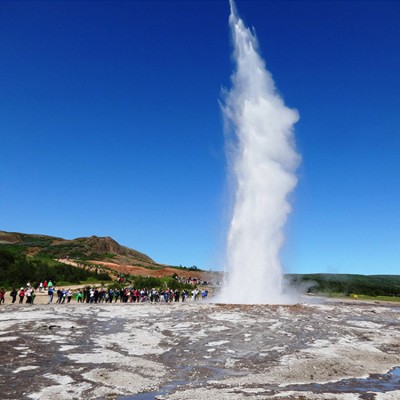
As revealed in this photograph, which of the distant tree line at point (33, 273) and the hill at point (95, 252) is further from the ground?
the hill at point (95, 252)

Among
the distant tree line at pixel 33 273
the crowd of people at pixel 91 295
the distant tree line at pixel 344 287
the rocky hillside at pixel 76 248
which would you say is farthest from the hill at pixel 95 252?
the crowd of people at pixel 91 295

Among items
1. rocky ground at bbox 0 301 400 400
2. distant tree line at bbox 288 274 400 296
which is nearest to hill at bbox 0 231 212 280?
distant tree line at bbox 288 274 400 296

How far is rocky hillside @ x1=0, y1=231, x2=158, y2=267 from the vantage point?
91.6 meters

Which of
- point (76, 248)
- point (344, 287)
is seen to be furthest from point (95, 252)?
point (344, 287)

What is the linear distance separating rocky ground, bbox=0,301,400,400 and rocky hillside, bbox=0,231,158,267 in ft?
219

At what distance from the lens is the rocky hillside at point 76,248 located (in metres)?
91.6

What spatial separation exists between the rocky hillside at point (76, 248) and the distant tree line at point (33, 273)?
93.0 feet

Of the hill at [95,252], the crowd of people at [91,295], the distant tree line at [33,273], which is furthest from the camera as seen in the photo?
the hill at [95,252]

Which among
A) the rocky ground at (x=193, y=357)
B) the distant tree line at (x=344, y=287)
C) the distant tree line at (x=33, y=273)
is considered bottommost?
the rocky ground at (x=193, y=357)

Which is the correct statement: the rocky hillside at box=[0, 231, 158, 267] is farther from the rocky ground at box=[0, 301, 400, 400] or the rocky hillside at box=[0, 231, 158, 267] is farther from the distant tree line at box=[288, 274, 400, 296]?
the rocky ground at box=[0, 301, 400, 400]

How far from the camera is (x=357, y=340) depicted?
18484 mm

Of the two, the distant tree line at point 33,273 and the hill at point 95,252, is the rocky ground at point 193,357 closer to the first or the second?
the distant tree line at point 33,273

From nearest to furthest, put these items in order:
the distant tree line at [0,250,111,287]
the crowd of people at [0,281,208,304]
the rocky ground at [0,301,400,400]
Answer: the rocky ground at [0,301,400,400], the crowd of people at [0,281,208,304], the distant tree line at [0,250,111,287]

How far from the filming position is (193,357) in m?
13.9
